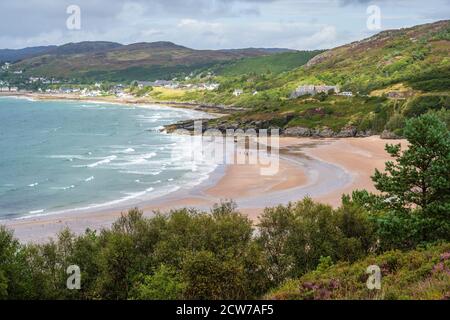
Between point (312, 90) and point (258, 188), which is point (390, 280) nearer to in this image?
point (258, 188)

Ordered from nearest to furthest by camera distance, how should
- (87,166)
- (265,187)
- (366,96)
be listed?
(265,187) → (87,166) → (366,96)

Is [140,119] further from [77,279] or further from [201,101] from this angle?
[77,279]

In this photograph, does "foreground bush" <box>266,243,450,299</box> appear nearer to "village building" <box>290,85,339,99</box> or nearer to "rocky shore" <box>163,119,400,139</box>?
"rocky shore" <box>163,119,400,139</box>

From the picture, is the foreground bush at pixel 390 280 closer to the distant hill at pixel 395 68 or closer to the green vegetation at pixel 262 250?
the green vegetation at pixel 262 250

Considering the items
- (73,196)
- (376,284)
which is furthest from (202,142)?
(376,284)

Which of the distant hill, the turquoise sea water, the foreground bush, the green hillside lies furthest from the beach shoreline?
the distant hill

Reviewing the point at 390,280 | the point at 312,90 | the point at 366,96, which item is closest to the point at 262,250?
the point at 390,280
